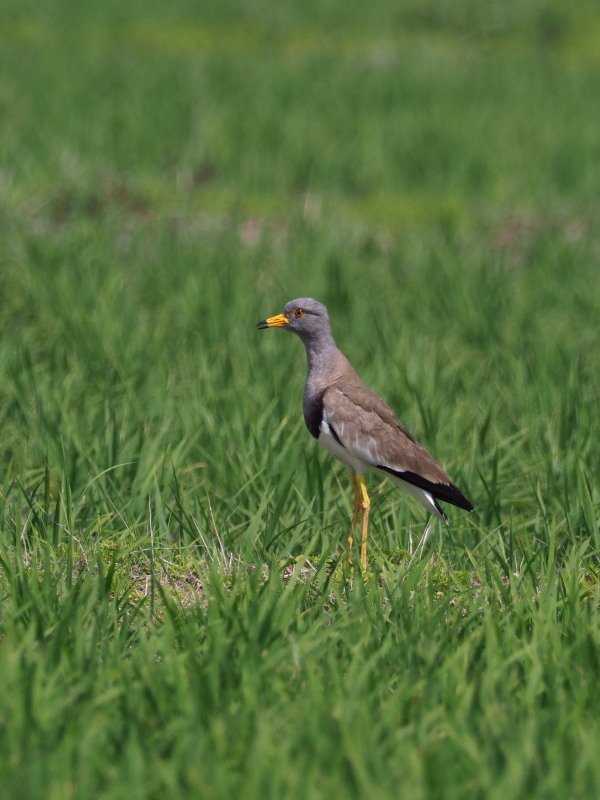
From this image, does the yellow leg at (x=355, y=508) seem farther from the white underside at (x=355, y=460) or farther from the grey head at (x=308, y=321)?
the grey head at (x=308, y=321)

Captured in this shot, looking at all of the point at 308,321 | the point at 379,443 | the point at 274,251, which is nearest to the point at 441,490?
the point at 379,443

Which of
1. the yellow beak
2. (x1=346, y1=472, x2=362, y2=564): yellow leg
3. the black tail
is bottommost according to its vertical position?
(x1=346, y1=472, x2=362, y2=564): yellow leg

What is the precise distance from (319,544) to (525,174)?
27.9 feet

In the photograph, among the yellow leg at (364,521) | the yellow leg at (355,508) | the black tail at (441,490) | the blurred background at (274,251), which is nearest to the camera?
the yellow leg at (364,521)

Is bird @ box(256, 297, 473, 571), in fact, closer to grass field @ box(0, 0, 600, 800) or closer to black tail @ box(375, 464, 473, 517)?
black tail @ box(375, 464, 473, 517)

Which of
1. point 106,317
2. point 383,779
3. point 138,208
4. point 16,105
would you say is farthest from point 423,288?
point 16,105

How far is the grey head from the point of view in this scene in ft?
14.6

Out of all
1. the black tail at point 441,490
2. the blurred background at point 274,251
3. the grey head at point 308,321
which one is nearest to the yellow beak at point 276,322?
the grey head at point 308,321

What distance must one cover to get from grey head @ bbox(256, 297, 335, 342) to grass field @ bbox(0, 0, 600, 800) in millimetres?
539

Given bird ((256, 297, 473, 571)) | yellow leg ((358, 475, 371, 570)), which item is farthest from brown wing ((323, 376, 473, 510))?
yellow leg ((358, 475, 371, 570))

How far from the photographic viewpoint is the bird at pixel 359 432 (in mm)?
4223

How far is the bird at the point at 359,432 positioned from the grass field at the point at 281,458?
0.21 m

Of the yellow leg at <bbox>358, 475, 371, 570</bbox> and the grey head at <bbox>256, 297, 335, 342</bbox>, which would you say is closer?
the yellow leg at <bbox>358, 475, 371, 570</bbox>

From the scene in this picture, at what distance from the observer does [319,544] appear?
14.7ft
